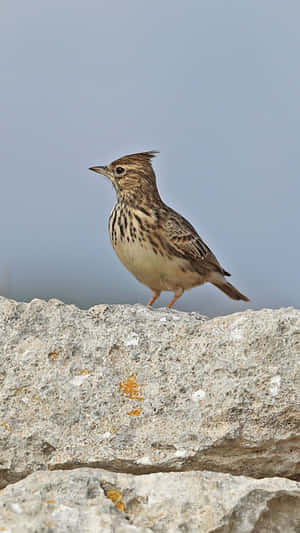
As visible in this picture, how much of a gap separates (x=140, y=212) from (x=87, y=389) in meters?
3.99

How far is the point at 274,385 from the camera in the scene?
434 centimetres

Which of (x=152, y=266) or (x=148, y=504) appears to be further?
(x=152, y=266)

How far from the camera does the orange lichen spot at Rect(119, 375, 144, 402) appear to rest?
4.39 metres

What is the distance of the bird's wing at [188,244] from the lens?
8055mm

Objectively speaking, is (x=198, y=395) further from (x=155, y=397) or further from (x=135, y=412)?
(x=135, y=412)

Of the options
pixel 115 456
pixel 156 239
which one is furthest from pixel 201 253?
pixel 115 456

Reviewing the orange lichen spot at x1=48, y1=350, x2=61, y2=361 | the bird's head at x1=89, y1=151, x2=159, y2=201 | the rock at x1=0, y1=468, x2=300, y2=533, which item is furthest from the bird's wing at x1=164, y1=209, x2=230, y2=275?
the rock at x1=0, y1=468, x2=300, y2=533

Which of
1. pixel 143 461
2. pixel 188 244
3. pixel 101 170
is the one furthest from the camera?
pixel 101 170

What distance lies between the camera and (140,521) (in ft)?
11.6

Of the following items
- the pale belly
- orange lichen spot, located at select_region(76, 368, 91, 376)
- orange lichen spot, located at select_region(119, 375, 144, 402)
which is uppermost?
the pale belly

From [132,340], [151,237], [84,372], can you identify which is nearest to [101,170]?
[151,237]

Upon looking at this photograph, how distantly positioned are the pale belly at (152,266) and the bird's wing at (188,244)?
0.14 metres

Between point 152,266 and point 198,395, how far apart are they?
3.51 metres

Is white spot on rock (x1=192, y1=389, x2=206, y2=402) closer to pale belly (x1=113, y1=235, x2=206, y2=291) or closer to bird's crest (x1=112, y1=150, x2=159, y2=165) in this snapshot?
pale belly (x1=113, y1=235, x2=206, y2=291)
